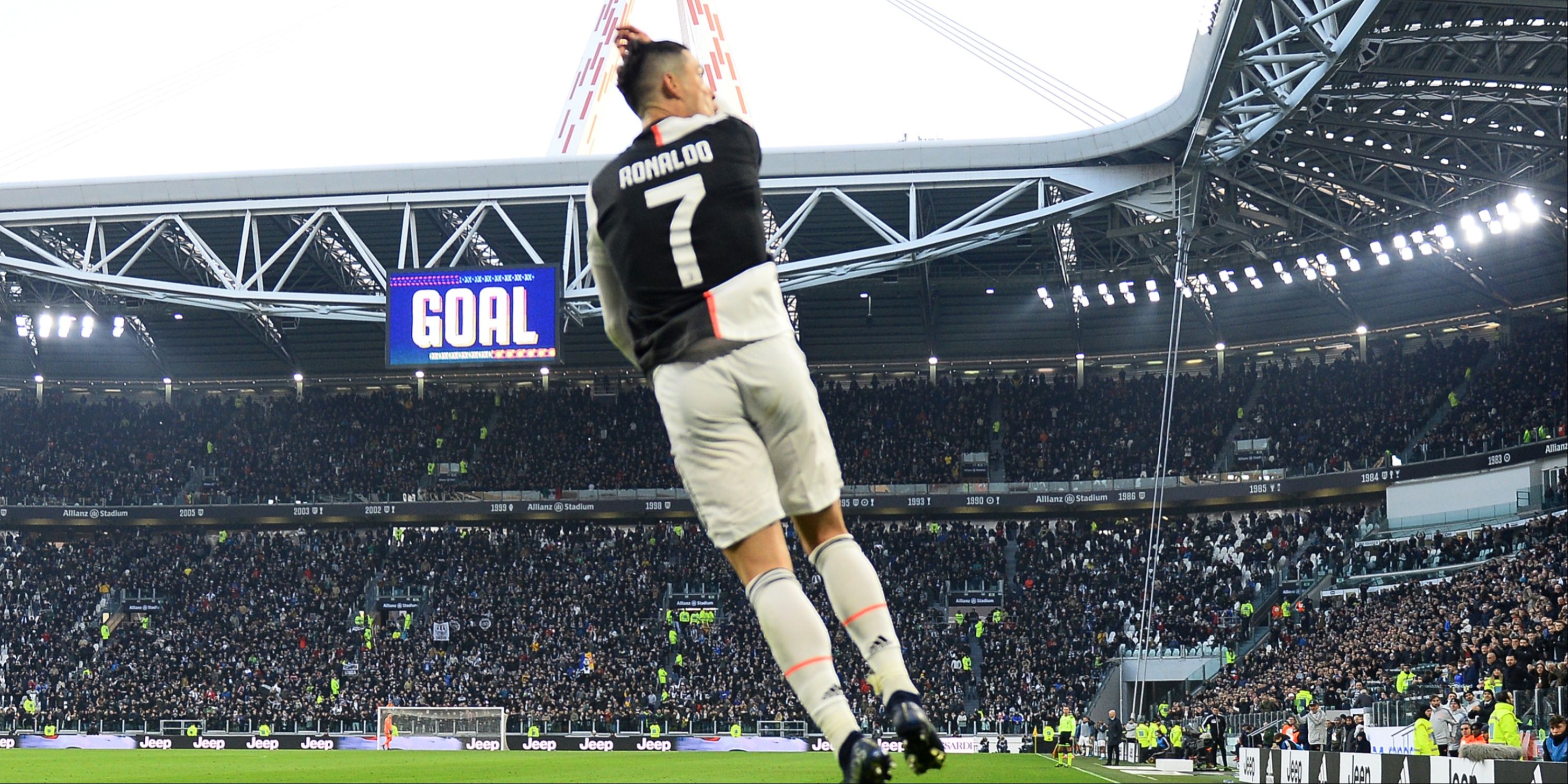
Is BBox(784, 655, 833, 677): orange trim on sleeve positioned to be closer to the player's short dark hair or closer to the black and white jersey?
the black and white jersey

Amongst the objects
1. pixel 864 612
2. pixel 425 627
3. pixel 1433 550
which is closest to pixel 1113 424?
pixel 1433 550

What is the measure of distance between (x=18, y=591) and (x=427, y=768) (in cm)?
3175

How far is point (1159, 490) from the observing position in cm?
3919

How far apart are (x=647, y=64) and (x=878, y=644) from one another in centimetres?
183

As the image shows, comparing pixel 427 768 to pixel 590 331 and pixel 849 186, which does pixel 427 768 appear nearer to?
pixel 849 186

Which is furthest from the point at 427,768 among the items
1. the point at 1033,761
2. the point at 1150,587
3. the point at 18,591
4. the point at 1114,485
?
the point at 18,591

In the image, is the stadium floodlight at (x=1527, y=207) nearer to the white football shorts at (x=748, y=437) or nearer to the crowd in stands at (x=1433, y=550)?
the crowd in stands at (x=1433, y=550)

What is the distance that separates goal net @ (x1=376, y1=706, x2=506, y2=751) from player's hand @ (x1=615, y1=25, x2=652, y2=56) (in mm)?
36375

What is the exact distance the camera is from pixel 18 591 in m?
47.4

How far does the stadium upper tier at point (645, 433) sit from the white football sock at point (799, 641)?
1674 inches

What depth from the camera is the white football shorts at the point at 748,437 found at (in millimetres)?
3859

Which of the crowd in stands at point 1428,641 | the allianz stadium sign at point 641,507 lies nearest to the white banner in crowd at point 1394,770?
the crowd in stands at point 1428,641

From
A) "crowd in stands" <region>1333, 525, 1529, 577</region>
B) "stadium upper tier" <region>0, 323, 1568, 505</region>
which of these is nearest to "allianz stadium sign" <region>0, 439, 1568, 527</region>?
"stadium upper tier" <region>0, 323, 1568, 505</region>

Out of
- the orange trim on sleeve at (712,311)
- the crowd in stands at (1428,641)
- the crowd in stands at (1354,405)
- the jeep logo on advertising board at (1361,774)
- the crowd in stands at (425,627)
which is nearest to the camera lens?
the orange trim on sleeve at (712,311)
